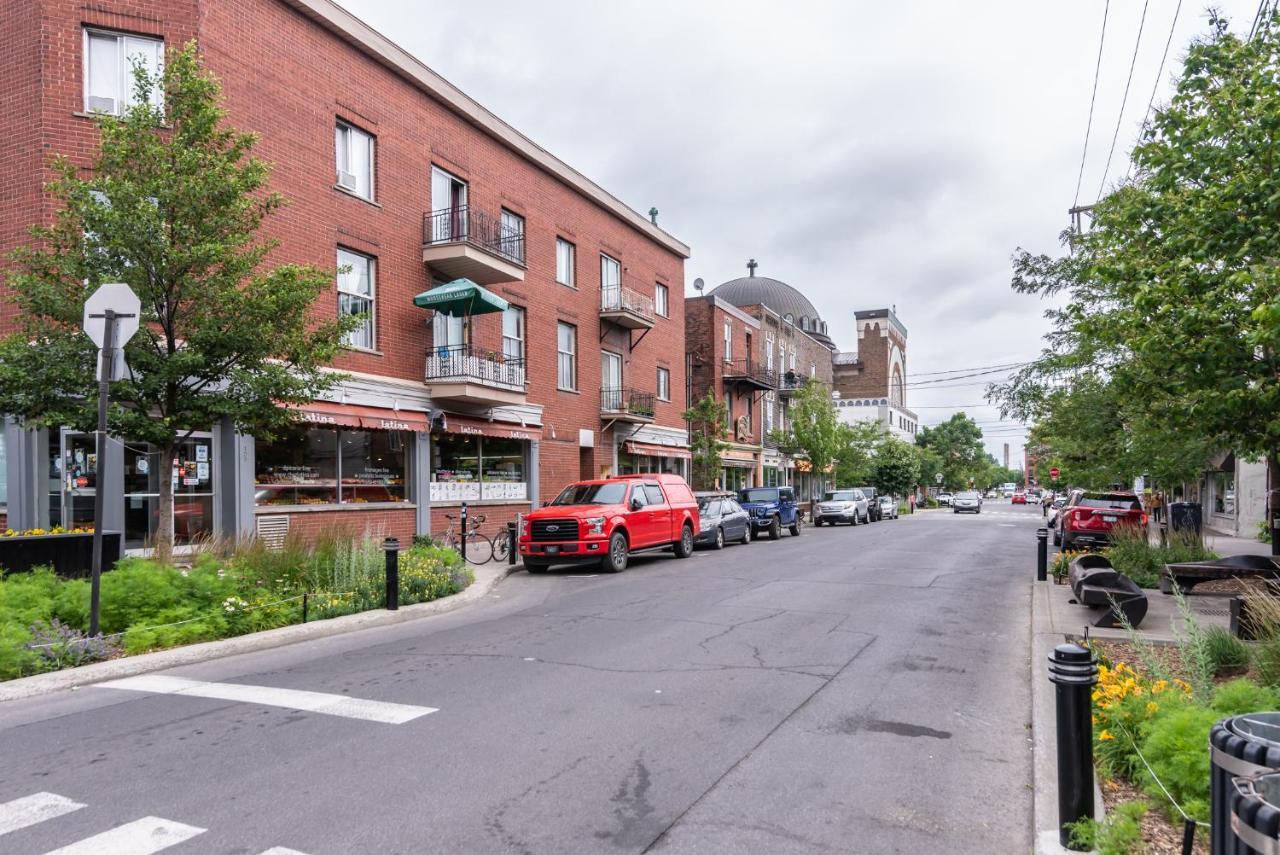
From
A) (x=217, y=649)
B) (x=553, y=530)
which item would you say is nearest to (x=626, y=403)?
(x=553, y=530)

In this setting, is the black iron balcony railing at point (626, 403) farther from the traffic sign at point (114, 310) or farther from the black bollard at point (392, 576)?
the traffic sign at point (114, 310)

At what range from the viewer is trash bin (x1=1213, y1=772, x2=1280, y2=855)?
247 cm

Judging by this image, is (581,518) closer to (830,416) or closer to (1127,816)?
(1127,816)

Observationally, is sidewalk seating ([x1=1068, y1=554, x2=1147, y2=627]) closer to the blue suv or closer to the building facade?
the blue suv

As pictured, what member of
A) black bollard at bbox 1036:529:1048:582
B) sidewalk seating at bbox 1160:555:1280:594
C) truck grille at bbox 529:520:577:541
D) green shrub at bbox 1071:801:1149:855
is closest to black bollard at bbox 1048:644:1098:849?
green shrub at bbox 1071:801:1149:855

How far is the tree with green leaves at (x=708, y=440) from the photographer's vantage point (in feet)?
113

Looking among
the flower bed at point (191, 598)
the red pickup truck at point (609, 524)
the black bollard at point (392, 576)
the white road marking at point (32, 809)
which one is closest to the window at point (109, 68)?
the flower bed at point (191, 598)

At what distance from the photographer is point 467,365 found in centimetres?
2088

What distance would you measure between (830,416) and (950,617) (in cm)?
3533

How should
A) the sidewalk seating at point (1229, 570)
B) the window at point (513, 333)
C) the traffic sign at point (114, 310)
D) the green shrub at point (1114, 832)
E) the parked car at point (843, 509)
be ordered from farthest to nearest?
1. the parked car at point (843, 509)
2. the window at point (513, 333)
3. the sidewalk seating at point (1229, 570)
4. the traffic sign at point (114, 310)
5. the green shrub at point (1114, 832)

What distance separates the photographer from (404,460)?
20.6m

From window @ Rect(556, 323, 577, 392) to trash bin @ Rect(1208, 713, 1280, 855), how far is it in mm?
24134

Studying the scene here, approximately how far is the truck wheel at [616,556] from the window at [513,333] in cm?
839

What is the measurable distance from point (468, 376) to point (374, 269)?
3193 millimetres
